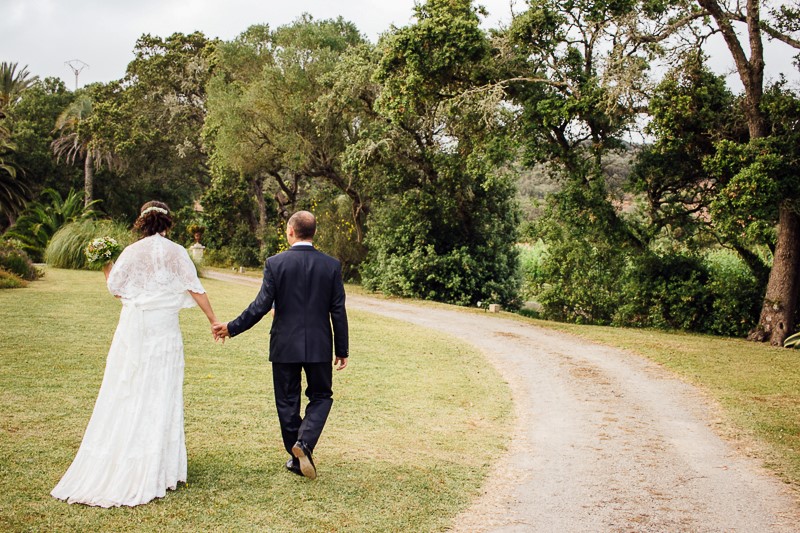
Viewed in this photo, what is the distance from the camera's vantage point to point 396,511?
204 inches

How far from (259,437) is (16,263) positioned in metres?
16.7

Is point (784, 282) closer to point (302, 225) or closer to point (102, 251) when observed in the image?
point (302, 225)

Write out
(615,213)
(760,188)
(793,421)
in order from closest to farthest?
(793,421) → (760,188) → (615,213)

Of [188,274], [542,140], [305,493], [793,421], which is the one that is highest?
[542,140]

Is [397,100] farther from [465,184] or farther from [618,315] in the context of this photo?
[618,315]

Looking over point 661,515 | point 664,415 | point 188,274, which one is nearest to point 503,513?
point 661,515

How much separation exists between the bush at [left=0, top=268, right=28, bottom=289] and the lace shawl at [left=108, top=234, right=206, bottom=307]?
15.4 meters

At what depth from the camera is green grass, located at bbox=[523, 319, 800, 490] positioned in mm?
7621

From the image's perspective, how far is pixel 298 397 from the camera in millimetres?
5711

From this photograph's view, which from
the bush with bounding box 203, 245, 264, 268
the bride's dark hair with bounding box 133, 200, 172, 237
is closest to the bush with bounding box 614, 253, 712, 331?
the bride's dark hair with bounding box 133, 200, 172, 237

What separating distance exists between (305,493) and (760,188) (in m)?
12.2

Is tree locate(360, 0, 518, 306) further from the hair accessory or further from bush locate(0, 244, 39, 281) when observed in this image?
the hair accessory

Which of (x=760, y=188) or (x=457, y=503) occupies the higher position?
(x=760, y=188)

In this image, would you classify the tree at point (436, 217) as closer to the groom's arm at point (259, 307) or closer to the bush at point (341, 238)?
the bush at point (341, 238)
